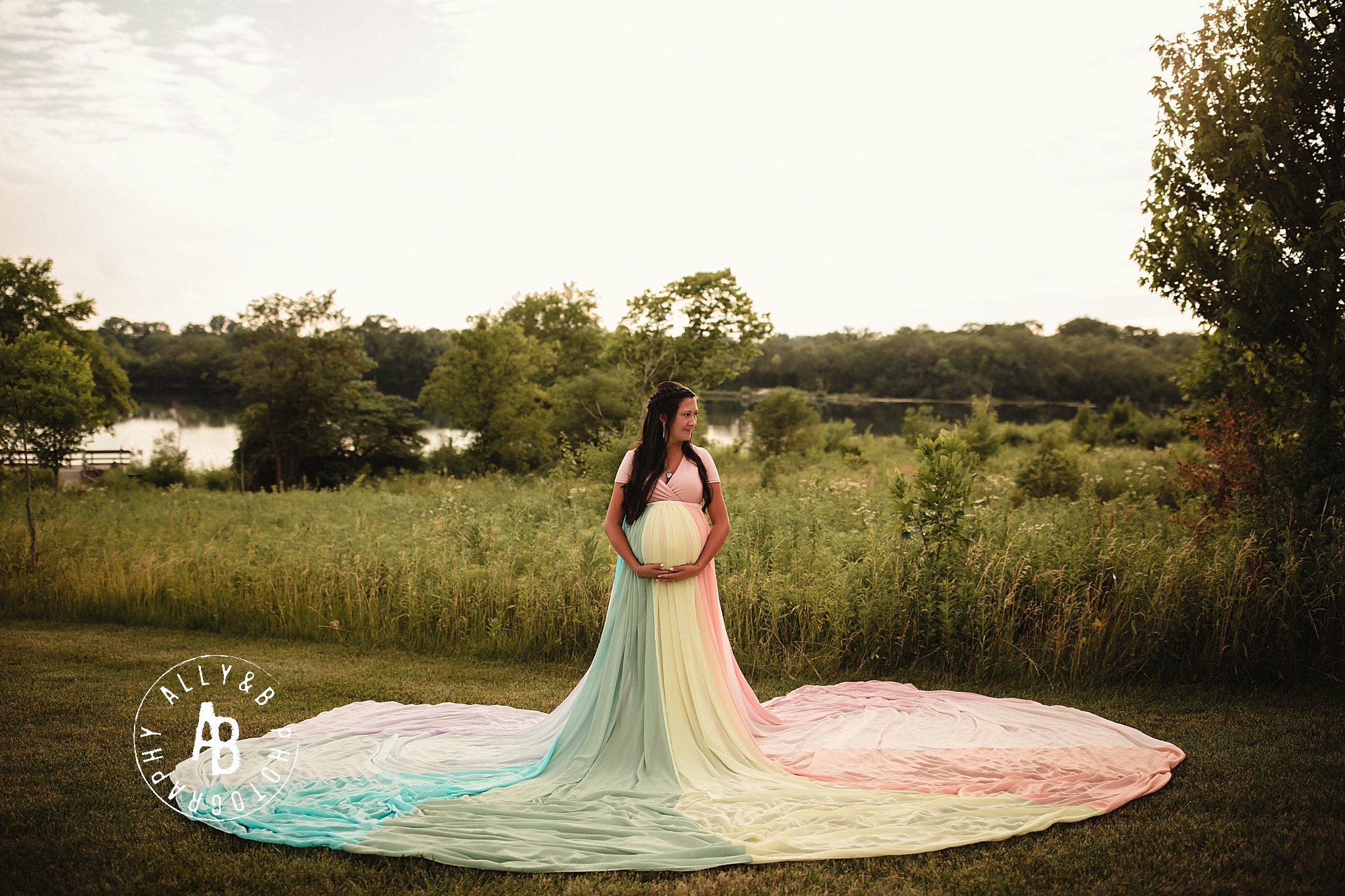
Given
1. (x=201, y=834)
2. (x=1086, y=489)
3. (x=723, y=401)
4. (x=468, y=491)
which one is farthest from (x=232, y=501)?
(x=723, y=401)

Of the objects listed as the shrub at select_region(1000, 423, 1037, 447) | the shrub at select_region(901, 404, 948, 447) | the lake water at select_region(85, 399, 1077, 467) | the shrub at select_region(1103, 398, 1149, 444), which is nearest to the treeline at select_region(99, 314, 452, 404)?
the lake water at select_region(85, 399, 1077, 467)

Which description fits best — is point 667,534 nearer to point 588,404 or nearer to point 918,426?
point 588,404

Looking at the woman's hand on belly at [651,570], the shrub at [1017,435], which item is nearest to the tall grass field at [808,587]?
the woman's hand on belly at [651,570]

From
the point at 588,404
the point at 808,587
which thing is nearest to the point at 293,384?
the point at 588,404

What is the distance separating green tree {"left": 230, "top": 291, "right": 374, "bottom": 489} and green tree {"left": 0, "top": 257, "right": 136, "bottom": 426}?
452 cm

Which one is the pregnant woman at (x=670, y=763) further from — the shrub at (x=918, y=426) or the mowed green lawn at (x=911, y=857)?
the shrub at (x=918, y=426)

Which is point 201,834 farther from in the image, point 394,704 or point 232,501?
point 232,501

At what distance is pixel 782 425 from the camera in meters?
27.9

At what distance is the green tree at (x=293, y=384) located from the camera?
31703 millimetres

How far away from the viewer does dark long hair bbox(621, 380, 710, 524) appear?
16.3 ft

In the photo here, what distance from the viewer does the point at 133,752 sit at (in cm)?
509

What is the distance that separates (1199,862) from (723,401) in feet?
270

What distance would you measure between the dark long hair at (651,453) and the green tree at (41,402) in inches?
354

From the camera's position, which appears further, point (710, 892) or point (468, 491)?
point (468, 491)
